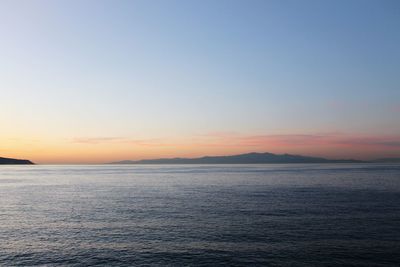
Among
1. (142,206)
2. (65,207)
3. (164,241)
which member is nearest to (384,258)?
(164,241)

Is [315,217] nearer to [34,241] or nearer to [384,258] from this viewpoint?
[384,258]

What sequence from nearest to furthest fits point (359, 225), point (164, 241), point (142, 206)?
point (164, 241) → point (359, 225) → point (142, 206)

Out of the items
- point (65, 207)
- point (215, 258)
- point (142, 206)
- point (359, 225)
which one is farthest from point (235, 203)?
point (215, 258)

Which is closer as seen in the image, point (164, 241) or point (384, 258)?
point (384, 258)

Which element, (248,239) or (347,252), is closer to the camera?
(347,252)

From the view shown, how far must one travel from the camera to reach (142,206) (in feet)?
243

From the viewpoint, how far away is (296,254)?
36.8 metres

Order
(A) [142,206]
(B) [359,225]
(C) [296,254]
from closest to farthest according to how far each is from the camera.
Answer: (C) [296,254], (B) [359,225], (A) [142,206]

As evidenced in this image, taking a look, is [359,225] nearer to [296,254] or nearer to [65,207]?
[296,254]

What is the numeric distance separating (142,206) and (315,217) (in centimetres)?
3480

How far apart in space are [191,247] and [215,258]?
4.89m

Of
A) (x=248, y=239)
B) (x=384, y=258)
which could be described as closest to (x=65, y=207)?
(x=248, y=239)

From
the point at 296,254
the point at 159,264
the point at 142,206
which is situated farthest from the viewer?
the point at 142,206

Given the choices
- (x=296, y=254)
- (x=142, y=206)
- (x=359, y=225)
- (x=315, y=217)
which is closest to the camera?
(x=296, y=254)
